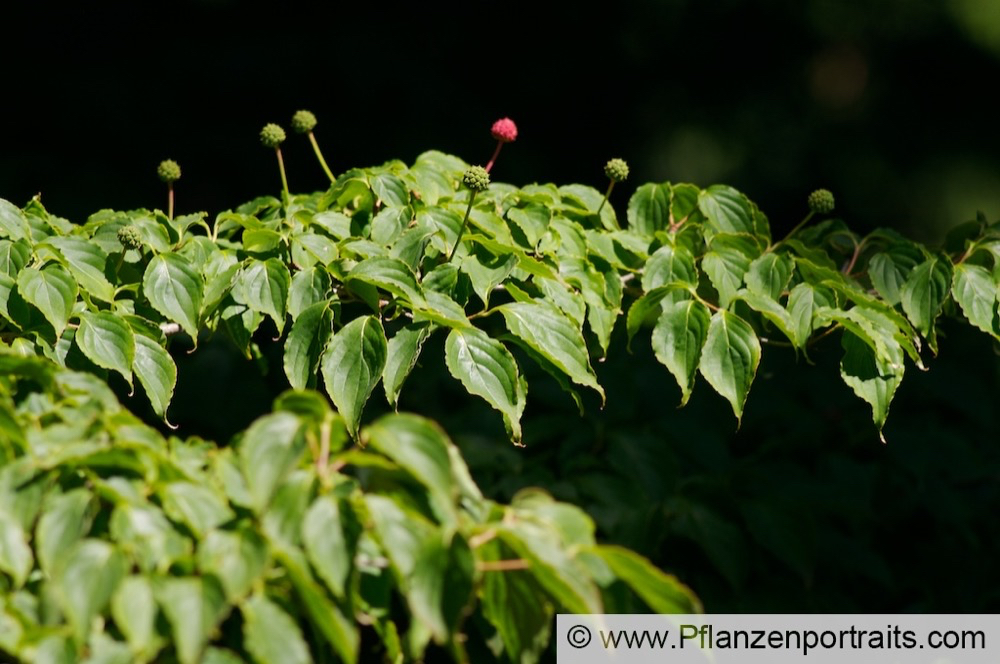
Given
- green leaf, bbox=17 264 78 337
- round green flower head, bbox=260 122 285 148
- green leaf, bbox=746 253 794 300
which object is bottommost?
green leaf, bbox=17 264 78 337

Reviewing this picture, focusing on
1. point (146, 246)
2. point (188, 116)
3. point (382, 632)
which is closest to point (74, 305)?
point (146, 246)

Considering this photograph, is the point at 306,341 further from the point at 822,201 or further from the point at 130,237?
the point at 822,201

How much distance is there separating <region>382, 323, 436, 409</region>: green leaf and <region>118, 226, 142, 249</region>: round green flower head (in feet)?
1.70

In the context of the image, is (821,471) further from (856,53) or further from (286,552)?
(856,53)

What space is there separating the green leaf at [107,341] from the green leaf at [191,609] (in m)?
0.71

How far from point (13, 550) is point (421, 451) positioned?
1.58 ft

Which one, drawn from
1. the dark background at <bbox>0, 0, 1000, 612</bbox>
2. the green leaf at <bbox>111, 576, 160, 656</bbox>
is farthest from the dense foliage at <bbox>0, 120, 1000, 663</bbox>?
the dark background at <bbox>0, 0, 1000, 612</bbox>

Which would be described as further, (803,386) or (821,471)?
(803,386)

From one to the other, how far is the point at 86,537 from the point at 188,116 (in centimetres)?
471

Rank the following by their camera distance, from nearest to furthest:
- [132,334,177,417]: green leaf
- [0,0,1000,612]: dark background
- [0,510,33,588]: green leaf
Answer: [0,510,33,588]: green leaf, [132,334,177,417]: green leaf, [0,0,1000,612]: dark background

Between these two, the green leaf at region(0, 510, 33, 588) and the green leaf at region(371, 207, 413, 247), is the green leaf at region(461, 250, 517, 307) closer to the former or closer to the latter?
the green leaf at region(371, 207, 413, 247)

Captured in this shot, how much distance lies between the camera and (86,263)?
6.81 ft

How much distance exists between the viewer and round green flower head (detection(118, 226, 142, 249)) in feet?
6.79

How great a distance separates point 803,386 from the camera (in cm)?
354
